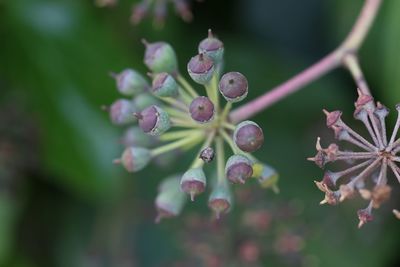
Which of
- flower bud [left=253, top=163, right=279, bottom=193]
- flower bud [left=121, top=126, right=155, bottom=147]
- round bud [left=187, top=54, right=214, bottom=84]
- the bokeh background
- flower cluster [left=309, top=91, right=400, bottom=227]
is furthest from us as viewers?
the bokeh background

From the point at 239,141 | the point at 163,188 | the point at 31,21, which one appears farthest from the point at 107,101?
the point at 239,141

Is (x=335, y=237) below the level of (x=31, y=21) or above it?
below

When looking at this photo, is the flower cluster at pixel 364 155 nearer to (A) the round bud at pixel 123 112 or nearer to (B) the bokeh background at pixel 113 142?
(A) the round bud at pixel 123 112

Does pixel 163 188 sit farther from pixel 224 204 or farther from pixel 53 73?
pixel 53 73

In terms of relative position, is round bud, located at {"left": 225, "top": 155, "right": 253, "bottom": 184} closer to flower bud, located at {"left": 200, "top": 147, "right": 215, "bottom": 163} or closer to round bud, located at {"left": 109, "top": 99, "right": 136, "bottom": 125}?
flower bud, located at {"left": 200, "top": 147, "right": 215, "bottom": 163}

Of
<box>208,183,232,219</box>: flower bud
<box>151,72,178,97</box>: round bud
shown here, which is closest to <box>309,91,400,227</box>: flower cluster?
<box>208,183,232,219</box>: flower bud

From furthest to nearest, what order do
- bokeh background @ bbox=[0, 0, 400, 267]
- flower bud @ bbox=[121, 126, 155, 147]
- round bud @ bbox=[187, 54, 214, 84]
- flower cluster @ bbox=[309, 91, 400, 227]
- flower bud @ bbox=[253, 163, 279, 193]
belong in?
1. bokeh background @ bbox=[0, 0, 400, 267]
2. flower bud @ bbox=[121, 126, 155, 147]
3. flower bud @ bbox=[253, 163, 279, 193]
4. round bud @ bbox=[187, 54, 214, 84]
5. flower cluster @ bbox=[309, 91, 400, 227]

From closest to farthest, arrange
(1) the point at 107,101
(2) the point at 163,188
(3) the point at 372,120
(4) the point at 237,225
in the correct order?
(3) the point at 372,120 → (2) the point at 163,188 → (4) the point at 237,225 → (1) the point at 107,101

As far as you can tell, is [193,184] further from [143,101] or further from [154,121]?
[143,101]
